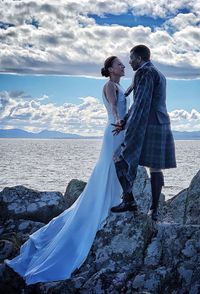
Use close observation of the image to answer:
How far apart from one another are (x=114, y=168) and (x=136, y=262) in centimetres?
181

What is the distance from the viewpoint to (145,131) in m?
7.97

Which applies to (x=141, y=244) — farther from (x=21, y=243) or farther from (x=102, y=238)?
(x=21, y=243)

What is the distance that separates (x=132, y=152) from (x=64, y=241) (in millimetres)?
2170

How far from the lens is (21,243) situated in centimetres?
1002

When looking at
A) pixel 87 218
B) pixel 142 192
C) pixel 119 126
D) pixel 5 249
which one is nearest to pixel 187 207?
pixel 142 192

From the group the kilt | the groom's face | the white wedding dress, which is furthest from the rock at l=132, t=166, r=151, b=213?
the groom's face

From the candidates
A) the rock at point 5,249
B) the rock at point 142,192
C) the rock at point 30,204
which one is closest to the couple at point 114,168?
the rock at point 5,249

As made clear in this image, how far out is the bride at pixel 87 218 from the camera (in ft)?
27.1

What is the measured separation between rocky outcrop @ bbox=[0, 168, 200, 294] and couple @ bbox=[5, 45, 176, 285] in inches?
7.7

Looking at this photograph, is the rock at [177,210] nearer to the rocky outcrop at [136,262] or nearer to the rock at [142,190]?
the rock at [142,190]

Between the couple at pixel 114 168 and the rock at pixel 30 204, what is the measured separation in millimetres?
2510

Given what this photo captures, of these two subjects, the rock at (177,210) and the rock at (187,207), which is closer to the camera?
the rock at (187,207)

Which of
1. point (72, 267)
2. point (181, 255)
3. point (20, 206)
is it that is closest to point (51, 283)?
point (72, 267)

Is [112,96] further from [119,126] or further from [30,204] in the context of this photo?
[30,204]
